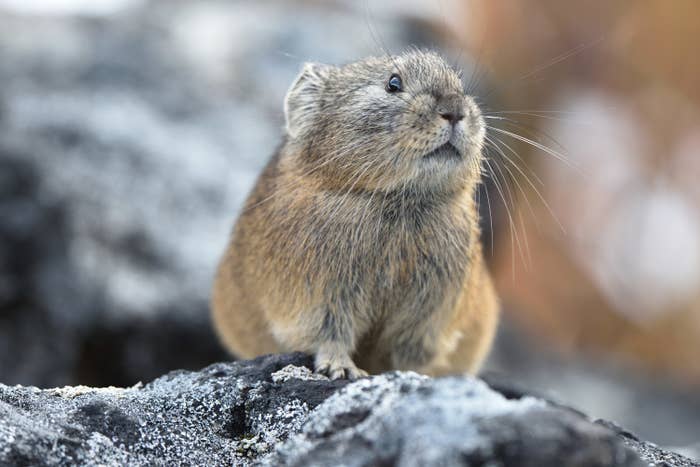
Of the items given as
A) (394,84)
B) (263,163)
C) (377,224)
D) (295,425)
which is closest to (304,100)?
(394,84)

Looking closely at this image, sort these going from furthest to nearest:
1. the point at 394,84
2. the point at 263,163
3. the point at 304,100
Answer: the point at 263,163 → the point at 304,100 → the point at 394,84

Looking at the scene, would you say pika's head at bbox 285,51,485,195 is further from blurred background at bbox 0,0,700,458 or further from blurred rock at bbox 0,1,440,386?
blurred rock at bbox 0,1,440,386

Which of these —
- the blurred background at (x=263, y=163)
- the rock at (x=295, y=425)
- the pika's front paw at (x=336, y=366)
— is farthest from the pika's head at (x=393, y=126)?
the blurred background at (x=263, y=163)

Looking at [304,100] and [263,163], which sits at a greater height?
[263,163]

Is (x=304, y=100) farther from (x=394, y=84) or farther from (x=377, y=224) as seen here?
(x=377, y=224)

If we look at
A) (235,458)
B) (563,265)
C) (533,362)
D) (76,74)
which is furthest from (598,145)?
(235,458)

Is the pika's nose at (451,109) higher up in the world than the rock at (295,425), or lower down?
higher up

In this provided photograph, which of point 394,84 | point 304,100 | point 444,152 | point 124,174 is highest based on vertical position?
point 124,174

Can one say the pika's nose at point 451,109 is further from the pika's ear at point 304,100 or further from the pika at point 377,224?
the pika's ear at point 304,100
